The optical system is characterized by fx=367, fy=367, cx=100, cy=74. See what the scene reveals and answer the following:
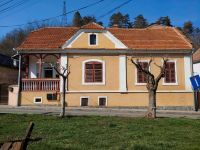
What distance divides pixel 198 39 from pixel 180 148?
235 feet

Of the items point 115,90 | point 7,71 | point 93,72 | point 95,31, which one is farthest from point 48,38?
point 7,71

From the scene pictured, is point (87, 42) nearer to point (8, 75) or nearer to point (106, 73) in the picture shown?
point (106, 73)

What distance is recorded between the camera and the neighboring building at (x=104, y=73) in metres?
29.0

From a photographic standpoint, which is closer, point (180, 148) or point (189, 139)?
point (180, 148)

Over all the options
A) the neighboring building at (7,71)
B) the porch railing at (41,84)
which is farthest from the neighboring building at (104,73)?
the neighboring building at (7,71)

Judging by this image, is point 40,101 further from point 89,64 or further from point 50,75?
point 89,64

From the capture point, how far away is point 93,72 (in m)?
29.3

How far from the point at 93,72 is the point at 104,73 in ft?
2.90

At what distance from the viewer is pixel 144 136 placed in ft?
36.5

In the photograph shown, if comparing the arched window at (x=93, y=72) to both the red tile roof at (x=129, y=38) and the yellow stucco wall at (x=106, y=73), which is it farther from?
the red tile roof at (x=129, y=38)

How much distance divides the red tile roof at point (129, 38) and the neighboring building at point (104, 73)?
0.08 meters

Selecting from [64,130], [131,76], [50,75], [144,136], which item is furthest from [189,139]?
[50,75]

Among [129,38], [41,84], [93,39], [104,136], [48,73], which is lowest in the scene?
[104,136]

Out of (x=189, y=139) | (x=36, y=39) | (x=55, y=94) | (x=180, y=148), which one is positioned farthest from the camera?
(x=36, y=39)
